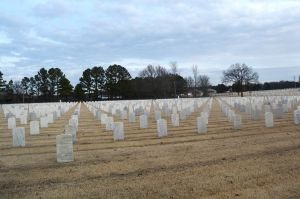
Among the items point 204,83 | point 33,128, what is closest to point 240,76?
point 204,83

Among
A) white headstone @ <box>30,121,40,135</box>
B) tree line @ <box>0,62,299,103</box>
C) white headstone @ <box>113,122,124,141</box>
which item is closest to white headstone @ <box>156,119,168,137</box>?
white headstone @ <box>113,122,124,141</box>

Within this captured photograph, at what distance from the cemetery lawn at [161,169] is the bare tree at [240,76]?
274ft

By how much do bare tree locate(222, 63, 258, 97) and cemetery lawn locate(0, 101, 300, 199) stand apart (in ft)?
274

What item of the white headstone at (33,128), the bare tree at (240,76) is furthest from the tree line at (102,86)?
the white headstone at (33,128)

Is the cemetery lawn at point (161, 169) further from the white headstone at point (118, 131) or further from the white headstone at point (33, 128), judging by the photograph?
the white headstone at point (33, 128)

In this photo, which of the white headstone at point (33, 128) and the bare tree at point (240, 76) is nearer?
the white headstone at point (33, 128)

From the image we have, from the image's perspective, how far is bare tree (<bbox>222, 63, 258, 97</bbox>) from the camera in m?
94.2

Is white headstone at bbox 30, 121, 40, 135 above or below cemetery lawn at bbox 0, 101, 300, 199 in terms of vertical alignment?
above

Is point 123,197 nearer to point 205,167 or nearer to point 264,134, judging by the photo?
point 205,167

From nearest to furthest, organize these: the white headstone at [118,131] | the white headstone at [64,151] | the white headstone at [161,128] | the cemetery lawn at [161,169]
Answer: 1. the cemetery lawn at [161,169]
2. the white headstone at [64,151]
3. the white headstone at [118,131]
4. the white headstone at [161,128]

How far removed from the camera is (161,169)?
25.6 ft

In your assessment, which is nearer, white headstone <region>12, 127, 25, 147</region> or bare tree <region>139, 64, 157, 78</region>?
white headstone <region>12, 127, 25, 147</region>

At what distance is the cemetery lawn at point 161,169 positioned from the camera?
243 inches

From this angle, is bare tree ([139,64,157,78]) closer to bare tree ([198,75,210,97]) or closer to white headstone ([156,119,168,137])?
bare tree ([198,75,210,97])
